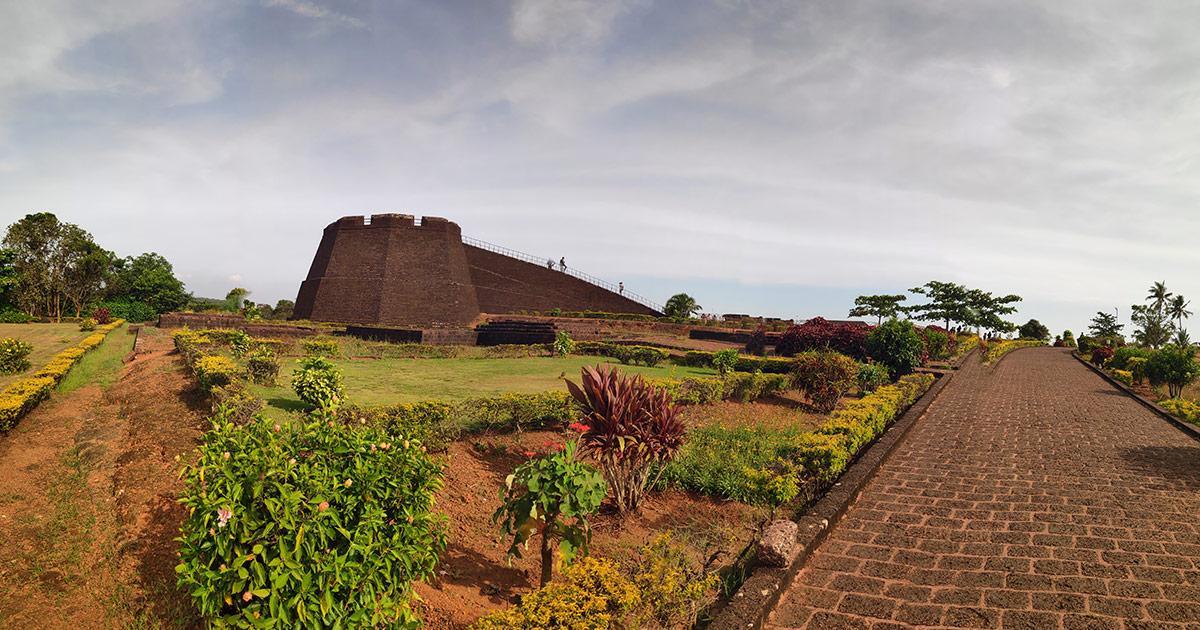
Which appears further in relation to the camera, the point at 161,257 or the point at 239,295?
the point at 161,257

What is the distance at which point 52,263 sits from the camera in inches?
1383

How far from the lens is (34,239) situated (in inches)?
1357

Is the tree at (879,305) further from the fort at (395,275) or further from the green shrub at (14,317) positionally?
the green shrub at (14,317)

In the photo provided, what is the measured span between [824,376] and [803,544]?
7363 millimetres

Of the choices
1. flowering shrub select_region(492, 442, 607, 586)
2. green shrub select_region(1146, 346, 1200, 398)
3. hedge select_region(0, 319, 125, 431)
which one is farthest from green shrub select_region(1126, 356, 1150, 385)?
hedge select_region(0, 319, 125, 431)

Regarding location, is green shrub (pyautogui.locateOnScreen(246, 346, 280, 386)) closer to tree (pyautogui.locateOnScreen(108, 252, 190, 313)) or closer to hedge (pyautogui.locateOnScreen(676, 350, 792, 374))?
hedge (pyautogui.locateOnScreen(676, 350, 792, 374))

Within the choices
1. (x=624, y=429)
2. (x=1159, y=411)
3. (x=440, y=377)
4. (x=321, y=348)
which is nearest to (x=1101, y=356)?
(x=1159, y=411)

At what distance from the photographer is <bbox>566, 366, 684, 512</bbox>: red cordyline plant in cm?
522

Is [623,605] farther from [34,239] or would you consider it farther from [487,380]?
[34,239]

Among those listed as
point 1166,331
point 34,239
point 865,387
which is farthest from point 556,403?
point 1166,331

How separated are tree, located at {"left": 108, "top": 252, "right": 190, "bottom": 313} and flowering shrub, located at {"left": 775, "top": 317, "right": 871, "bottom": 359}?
42.8 metres

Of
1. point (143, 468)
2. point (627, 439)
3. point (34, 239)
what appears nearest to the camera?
point (627, 439)

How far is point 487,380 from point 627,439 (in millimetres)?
7578

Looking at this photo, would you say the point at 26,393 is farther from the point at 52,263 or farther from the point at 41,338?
the point at 52,263
